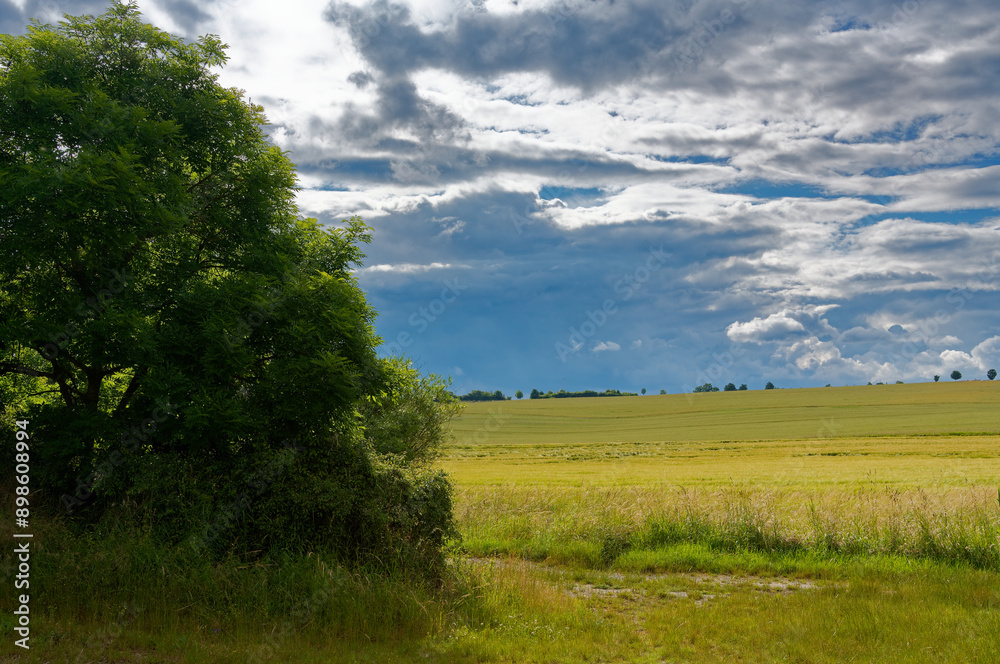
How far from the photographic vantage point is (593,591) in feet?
37.0

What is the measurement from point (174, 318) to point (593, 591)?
9571 millimetres

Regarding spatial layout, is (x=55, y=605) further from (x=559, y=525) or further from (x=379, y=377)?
(x=559, y=525)

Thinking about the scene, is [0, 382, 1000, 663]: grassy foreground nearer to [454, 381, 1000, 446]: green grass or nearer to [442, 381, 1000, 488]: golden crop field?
[442, 381, 1000, 488]: golden crop field

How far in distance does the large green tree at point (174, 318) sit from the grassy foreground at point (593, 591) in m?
1.15

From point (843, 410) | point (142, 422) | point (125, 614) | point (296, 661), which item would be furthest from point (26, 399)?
point (843, 410)

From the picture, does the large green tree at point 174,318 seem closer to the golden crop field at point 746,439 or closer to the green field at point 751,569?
the green field at point 751,569

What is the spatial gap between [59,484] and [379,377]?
20.6 ft

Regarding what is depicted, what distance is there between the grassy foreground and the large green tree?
115 centimetres

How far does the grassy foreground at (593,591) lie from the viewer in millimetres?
8164

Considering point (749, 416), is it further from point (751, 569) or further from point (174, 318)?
point (174, 318)

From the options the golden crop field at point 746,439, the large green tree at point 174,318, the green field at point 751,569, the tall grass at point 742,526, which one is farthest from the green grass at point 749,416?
the large green tree at point 174,318

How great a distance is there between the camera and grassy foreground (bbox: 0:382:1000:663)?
8.16 meters

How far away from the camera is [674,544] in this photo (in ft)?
47.1

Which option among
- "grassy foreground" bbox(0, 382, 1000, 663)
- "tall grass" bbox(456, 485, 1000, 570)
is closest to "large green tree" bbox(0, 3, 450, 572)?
"grassy foreground" bbox(0, 382, 1000, 663)
